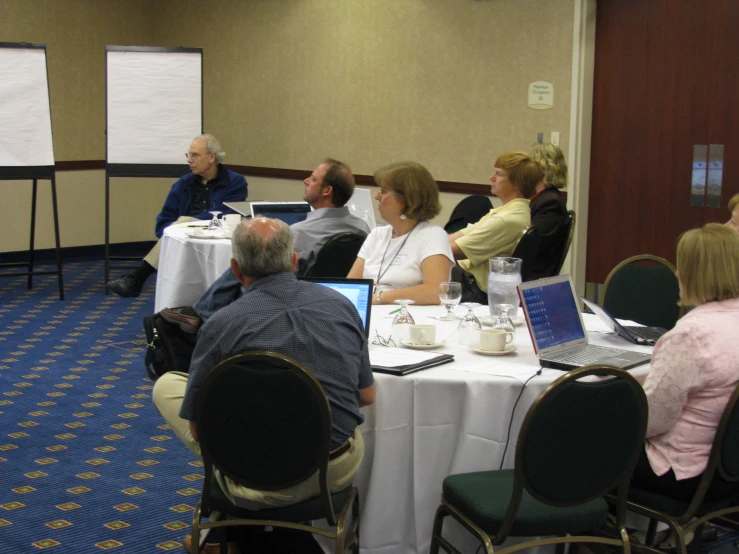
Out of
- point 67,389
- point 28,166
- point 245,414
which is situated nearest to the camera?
point 245,414

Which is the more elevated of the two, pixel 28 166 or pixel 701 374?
pixel 28 166

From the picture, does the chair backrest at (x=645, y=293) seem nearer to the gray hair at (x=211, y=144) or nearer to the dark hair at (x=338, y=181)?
the dark hair at (x=338, y=181)

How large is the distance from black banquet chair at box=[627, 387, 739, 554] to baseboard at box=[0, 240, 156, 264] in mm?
7176

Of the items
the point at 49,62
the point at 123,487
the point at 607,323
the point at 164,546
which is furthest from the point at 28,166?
the point at 607,323

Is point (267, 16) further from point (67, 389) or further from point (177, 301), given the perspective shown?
point (67, 389)

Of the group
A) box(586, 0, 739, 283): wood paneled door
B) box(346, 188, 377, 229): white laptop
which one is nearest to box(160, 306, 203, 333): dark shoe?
box(346, 188, 377, 229): white laptop

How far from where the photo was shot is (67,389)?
16.1ft

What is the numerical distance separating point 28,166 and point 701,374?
609 cm

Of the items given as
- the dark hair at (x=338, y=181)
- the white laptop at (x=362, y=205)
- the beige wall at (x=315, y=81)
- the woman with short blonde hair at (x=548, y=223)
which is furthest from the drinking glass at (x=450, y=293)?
the beige wall at (x=315, y=81)

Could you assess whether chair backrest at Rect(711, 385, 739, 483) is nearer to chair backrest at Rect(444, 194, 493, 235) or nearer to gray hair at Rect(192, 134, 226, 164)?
chair backrest at Rect(444, 194, 493, 235)

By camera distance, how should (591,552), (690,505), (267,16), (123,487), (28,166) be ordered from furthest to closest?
(267,16) < (28,166) < (123,487) < (591,552) < (690,505)

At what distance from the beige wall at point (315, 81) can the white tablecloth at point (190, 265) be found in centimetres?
240

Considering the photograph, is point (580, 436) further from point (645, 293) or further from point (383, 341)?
point (645, 293)

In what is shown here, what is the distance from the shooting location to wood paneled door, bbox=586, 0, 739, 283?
5621mm
